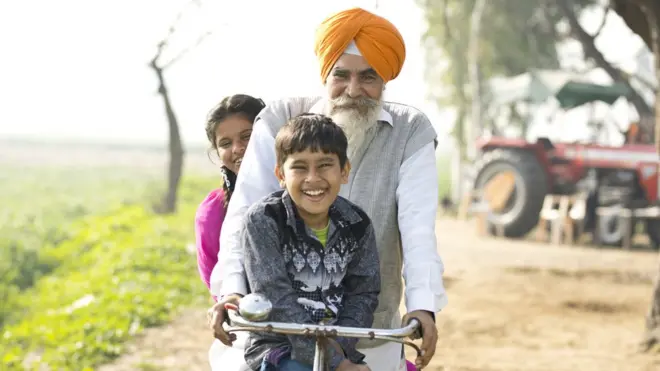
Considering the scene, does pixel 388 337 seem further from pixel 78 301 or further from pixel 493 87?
pixel 493 87

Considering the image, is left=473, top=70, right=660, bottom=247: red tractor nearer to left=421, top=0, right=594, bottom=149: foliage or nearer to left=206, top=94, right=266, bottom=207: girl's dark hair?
left=421, top=0, right=594, bottom=149: foliage

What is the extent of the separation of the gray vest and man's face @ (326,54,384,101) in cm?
14

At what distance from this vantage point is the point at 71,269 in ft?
49.9

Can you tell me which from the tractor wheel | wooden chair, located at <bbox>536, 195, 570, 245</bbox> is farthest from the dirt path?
wooden chair, located at <bbox>536, 195, 570, 245</bbox>

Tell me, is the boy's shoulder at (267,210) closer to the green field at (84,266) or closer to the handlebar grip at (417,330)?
the handlebar grip at (417,330)

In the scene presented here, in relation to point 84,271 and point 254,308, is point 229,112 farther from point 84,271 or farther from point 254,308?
point 84,271

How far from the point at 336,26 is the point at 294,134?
0.61m

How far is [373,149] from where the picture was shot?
3.50 metres

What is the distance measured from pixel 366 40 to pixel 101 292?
8461 mm

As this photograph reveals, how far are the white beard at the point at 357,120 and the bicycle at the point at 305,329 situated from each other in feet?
2.57

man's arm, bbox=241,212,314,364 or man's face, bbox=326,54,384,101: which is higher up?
man's face, bbox=326,54,384,101

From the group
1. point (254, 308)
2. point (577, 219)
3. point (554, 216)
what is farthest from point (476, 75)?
point (254, 308)

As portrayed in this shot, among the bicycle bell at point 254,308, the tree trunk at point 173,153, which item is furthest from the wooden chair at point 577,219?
the bicycle bell at point 254,308

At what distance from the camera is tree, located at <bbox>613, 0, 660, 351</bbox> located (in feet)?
25.9
